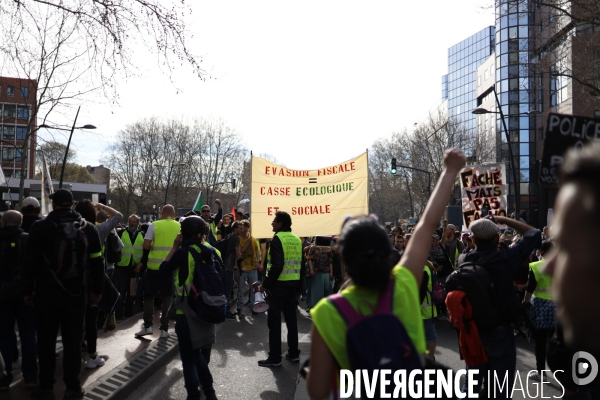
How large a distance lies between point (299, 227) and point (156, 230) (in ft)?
9.23

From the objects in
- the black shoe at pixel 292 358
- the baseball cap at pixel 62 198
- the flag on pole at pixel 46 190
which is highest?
the flag on pole at pixel 46 190

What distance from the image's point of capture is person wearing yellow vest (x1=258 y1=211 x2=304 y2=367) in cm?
814

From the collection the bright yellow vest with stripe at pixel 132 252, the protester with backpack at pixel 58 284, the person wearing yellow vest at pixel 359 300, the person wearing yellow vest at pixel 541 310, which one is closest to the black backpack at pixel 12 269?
the protester with backpack at pixel 58 284

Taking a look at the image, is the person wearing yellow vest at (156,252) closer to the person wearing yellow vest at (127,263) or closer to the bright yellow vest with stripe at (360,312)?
the person wearing yellow vest at (127,263)

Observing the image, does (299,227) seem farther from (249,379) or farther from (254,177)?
(249,379)

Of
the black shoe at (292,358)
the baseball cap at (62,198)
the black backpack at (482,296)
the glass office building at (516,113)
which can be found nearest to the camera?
the black backpack at (482,296)

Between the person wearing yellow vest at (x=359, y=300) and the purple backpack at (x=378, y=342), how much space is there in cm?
2

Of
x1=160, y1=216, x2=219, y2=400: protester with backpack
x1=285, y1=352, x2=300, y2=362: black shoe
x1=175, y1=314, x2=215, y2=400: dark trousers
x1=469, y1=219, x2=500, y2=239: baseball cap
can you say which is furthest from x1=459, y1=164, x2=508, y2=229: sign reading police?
x1=175, y1=314, x2=215, y2=400: dark trousers

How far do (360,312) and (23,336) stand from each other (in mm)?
5060

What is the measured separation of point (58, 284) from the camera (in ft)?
19.2

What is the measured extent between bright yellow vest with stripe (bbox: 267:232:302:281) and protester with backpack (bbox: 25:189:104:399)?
2.88 metres

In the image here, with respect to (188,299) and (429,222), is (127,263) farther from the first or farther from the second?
(429,222)

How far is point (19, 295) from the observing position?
636 centimetres

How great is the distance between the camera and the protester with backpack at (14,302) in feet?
20.7
